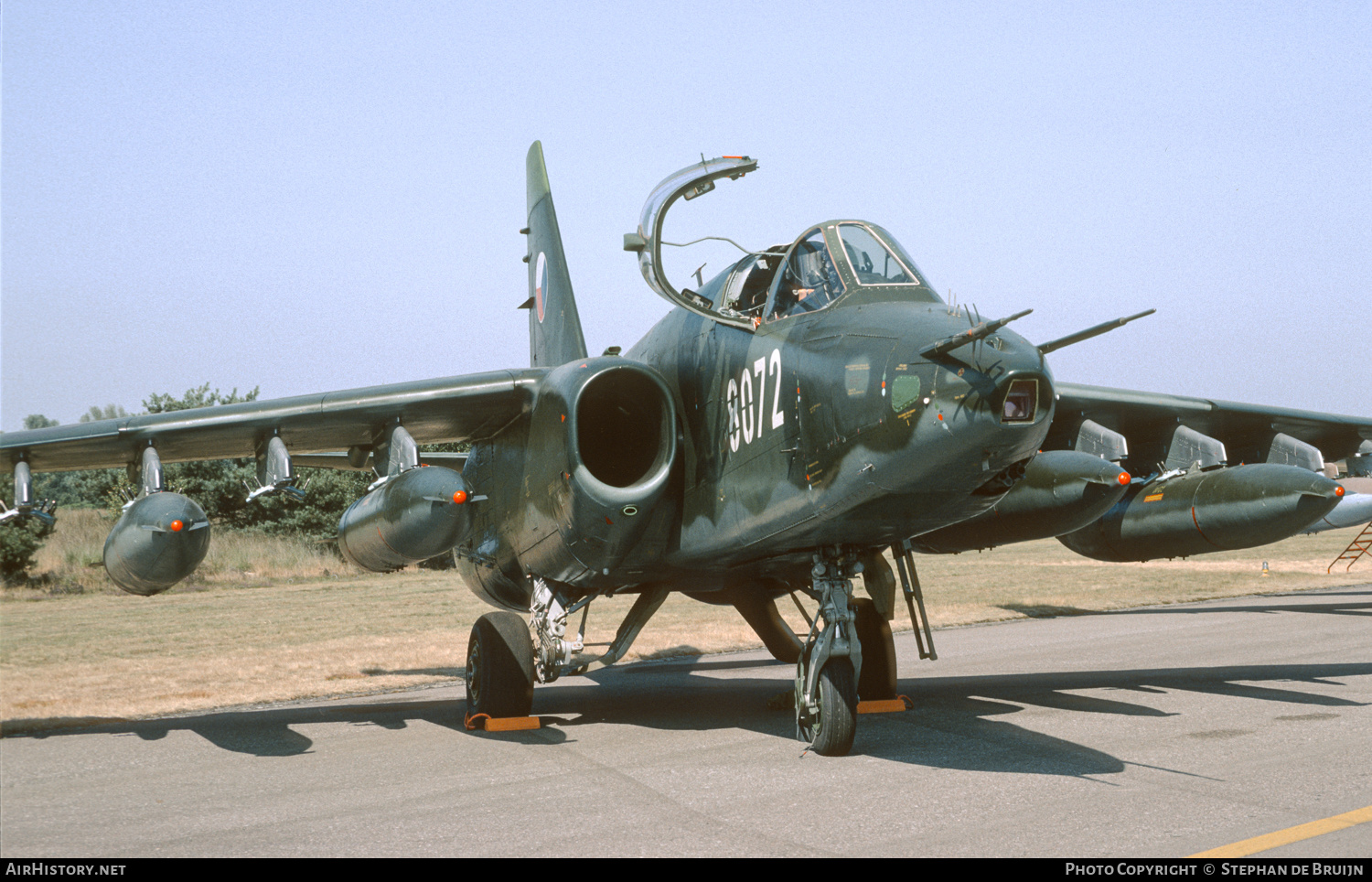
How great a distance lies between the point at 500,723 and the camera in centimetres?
1001

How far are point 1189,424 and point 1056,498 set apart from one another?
3606 mm

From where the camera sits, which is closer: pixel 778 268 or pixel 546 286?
pixel 778 268

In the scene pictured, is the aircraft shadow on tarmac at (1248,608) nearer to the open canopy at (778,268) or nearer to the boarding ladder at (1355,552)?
the boarding ladder at (1355,552)

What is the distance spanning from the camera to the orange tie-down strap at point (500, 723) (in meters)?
9.96

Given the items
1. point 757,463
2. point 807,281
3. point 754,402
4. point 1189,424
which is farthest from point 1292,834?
point 1189,424

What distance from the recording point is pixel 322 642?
19.9 metres

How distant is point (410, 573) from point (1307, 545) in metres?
35.9

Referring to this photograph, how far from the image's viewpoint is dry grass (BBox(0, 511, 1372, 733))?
14.3 metres

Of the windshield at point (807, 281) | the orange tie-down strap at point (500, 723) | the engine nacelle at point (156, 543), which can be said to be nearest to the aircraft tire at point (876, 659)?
the orange tie-down strap at point (500, 723)

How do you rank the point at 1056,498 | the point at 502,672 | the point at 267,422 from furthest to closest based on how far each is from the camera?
the point at 502,672, the point at 267,422, the point at 1056,498

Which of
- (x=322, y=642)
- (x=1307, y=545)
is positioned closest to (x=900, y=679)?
(x=322, y=642)

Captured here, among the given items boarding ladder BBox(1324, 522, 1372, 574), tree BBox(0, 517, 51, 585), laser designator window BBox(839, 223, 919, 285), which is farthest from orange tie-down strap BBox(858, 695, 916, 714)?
tree BBox(0, 517, 51, 585)

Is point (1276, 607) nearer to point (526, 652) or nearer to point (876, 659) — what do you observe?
point (876, 659)

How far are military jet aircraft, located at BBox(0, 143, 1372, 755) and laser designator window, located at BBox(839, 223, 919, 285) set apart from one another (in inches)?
0.8
